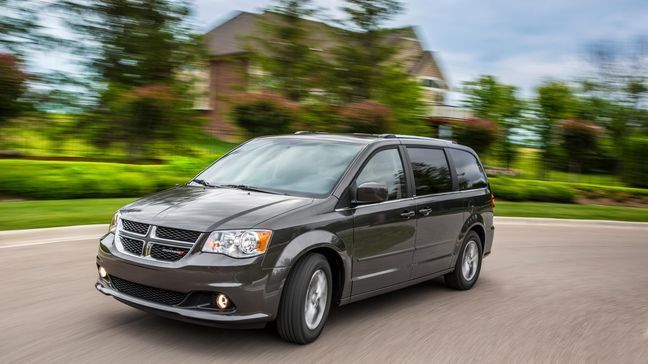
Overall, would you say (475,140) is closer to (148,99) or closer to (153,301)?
(148,99)

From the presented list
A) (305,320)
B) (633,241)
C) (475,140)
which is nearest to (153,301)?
(305,320)

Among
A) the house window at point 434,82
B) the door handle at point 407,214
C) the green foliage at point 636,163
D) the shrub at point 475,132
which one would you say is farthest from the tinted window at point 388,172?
the house window at point 434,82

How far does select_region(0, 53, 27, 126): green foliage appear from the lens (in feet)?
50.4

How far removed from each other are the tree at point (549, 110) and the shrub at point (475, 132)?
476cm

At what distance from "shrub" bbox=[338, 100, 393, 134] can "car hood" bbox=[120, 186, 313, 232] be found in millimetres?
14369

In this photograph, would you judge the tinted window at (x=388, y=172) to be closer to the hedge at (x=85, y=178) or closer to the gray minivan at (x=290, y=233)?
the gray minivan at (x=290, y=233)

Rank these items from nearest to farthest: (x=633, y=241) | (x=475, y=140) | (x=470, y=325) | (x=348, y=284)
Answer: (x=348, y=284) → (x=470, y=325) → (x=633, y=241) → (x=475, y=140)

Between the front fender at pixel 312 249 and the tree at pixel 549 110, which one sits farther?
the tree at pixel 549 110

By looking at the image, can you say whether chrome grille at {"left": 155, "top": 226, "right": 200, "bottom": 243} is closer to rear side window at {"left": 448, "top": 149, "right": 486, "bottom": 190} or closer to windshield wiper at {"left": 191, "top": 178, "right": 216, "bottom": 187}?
windshield wiper at {"left": 191, "top": 178, "right": 216, "bottom": 187}

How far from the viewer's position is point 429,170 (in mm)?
7352

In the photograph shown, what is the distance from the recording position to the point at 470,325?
6.40 m

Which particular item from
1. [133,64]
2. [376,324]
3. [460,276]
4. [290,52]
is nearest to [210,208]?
[376,324]

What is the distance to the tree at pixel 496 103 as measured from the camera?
29328 mm

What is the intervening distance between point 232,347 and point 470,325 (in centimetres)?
237
